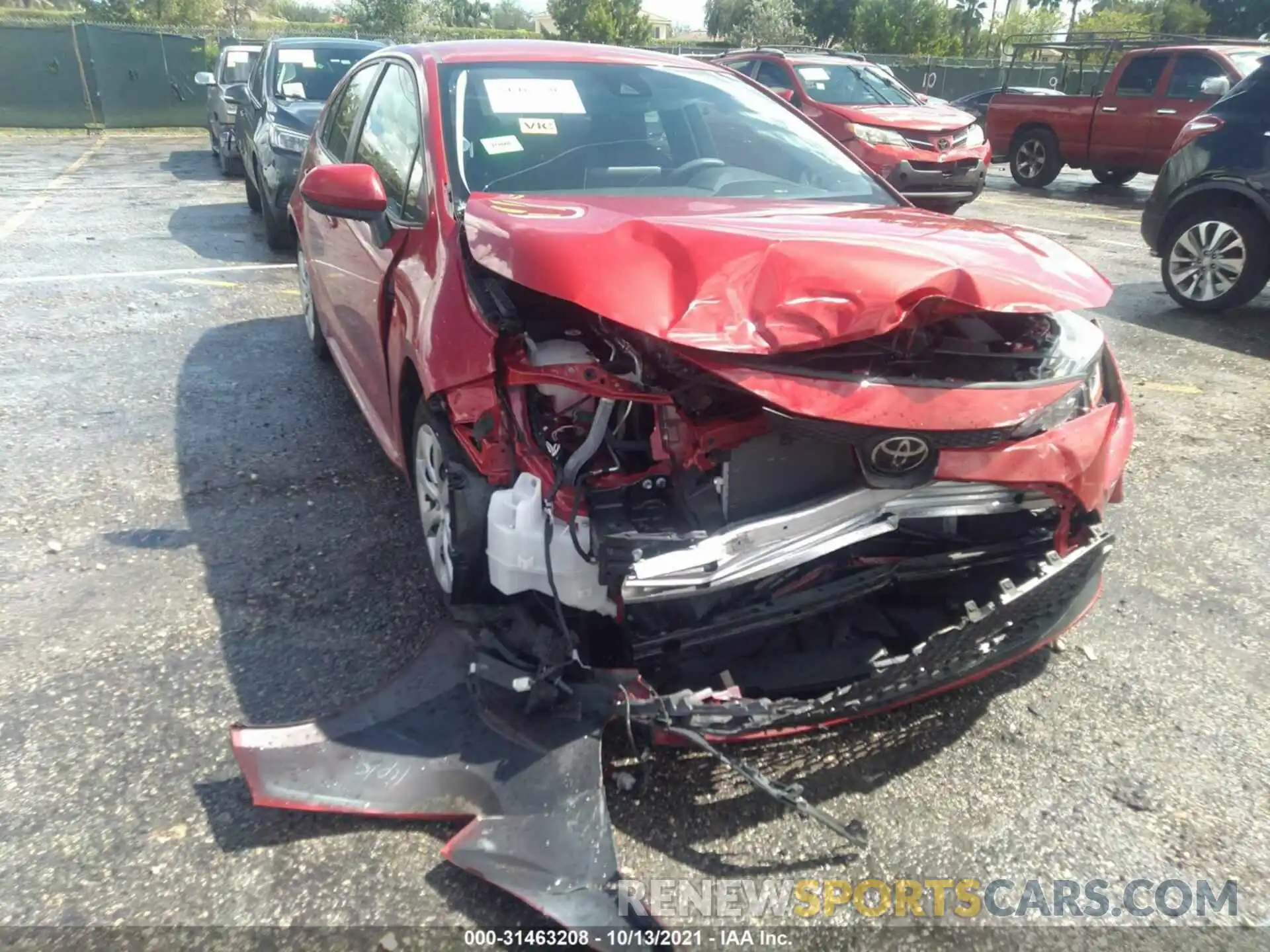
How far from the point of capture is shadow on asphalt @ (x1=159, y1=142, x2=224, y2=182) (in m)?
13.5

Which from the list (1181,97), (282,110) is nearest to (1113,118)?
Answer: (1181,97)

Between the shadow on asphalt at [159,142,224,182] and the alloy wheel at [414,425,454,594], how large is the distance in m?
11.9

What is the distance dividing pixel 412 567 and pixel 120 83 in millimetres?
21049

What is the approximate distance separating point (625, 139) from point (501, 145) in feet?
1.60

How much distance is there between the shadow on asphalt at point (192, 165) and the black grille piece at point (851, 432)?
13.2 meters

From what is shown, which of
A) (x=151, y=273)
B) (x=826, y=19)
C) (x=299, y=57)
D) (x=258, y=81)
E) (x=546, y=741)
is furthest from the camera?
(x=826, y=19)

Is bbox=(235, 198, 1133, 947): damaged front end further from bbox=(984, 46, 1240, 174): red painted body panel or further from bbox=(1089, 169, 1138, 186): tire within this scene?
bbox=(1089, 169, 1138, 186): tire

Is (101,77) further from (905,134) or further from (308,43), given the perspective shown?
(905,134)

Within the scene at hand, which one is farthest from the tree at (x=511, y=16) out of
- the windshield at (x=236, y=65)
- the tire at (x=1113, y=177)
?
the tire at (x=1113, y=177)

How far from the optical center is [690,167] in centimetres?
358

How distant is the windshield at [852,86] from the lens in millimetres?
11391

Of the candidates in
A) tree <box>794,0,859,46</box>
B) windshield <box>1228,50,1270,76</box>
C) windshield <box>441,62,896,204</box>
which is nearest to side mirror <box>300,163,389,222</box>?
windshield <box>441,62,896,204</box>

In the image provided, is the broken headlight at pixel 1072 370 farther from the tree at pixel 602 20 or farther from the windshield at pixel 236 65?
the tree at pixel 602 20

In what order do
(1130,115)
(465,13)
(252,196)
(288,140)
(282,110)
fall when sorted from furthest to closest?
(465,13) < (1130,115) < (252,196) < (282,110) < (288,140)
